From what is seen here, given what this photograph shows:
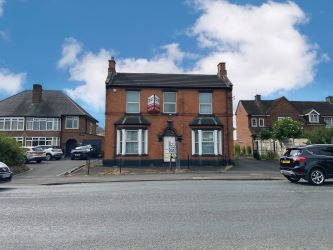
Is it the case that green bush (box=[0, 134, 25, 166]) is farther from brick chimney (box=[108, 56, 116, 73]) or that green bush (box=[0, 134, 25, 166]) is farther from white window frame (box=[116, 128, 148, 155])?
brick chimney (box=[108, 56, 116, 73])

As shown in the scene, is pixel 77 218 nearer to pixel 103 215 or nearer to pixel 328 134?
pixel 103 215

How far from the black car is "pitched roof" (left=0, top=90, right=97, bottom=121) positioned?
1471 inches

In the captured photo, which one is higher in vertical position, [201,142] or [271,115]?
[271,115]

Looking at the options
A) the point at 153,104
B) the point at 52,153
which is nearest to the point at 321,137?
the point at 153,104

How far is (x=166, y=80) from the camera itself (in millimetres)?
29406

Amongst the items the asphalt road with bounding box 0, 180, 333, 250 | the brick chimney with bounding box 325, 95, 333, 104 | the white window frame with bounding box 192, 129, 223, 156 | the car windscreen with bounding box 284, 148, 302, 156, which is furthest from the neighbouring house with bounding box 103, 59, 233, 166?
the brick chimney with bounding box 325, 95, 333, 104

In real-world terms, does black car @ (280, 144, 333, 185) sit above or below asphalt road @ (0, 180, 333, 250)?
above

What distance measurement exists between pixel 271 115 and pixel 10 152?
36.7 metres

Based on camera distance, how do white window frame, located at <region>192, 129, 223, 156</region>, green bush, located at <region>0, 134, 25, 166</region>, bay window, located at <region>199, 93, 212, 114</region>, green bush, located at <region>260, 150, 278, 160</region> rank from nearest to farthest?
green bush, located at <region>0, 134, 25, 166</region>
white window frame, located at <region>192, 129, 223, 156</region>
bay window, located at <region>199, 93, 212, 114</region>
green bush, located at <region>260, 150, 278, 160</region>

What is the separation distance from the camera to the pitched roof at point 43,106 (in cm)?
4691

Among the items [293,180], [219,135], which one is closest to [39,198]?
[293,180]

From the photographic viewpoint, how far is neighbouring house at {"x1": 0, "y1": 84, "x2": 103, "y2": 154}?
152ft

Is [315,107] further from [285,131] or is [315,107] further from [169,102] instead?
[169,102]

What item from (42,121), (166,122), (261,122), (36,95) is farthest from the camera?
(261,122)
